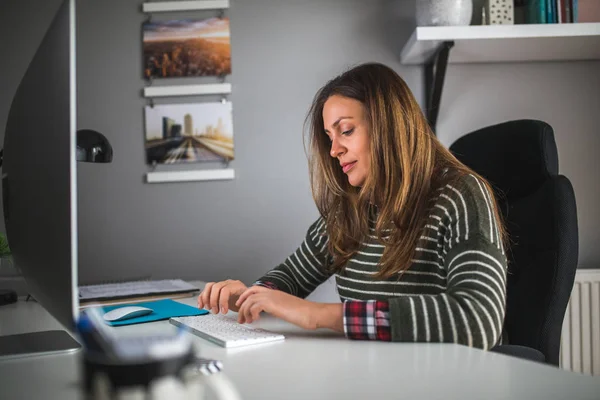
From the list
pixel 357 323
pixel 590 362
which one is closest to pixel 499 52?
pixel 590 362

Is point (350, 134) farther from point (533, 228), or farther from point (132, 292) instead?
point (132, 292)

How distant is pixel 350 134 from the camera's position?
1.24 metres

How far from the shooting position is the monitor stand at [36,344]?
0.87 meters

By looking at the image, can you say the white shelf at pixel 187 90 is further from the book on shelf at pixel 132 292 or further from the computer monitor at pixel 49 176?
the computer monitor at pixel 49 176

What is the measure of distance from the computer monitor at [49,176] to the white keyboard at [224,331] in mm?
206

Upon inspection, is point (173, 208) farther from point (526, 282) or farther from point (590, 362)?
point (590, 362)

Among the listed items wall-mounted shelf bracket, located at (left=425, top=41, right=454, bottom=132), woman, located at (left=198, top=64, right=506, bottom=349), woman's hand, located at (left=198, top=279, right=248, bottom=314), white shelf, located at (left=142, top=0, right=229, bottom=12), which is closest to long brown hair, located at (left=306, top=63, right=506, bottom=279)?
woman, located at (left=198, top=64, right=506, bottom=349)

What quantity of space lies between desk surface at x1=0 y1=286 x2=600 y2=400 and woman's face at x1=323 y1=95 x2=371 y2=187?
0.43 meters

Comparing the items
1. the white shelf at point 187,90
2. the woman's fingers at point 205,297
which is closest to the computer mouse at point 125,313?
the woman's fingers at point 205,297

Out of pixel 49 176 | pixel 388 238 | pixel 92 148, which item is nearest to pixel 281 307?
pixel 388 238

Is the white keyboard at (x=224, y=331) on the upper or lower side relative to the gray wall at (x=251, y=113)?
lower

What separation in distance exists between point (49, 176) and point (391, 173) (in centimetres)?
69

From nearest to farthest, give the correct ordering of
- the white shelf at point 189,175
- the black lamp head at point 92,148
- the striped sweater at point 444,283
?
1. the striped sweater at point 444,283
2. the black lamp head at point 92,148
3. the white shelf at point 189,175

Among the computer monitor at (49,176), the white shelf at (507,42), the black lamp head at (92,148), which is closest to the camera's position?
the computer monitor at (49,176)
